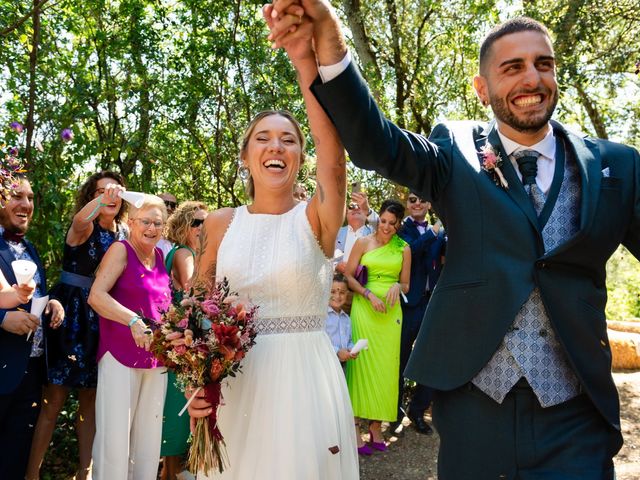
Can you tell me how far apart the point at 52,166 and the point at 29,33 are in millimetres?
1638

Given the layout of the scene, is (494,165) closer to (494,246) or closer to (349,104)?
(494,246)

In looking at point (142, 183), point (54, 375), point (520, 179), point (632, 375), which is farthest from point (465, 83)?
point (520, 179)

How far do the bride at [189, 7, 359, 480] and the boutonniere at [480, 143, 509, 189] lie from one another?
2.04 feet

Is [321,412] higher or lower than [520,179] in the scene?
lower

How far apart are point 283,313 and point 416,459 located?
13.8 feet

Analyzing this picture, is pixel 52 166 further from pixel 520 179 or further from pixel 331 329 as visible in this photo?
pixel 520 179

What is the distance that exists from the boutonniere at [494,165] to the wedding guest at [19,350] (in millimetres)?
3513

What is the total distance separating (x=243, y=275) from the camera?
3.07 m

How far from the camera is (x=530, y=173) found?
7.79 ft

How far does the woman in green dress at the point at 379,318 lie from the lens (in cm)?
684

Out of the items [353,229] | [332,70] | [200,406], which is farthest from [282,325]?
[353,229]

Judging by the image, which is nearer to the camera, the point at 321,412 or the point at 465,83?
the point at 321,412

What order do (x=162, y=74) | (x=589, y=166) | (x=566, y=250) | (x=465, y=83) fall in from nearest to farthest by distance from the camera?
1. (x=566, y=250)
2. (x=589, y=166)
3. (x=162, y=74)
4. (x=465, y=83)

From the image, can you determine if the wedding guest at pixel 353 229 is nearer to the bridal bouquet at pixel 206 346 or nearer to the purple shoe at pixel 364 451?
the purple shoe at pixel 364 451
